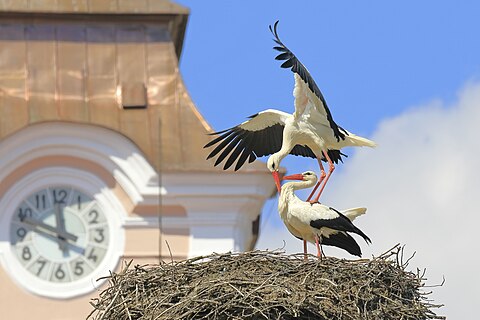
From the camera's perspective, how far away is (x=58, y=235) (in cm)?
3303

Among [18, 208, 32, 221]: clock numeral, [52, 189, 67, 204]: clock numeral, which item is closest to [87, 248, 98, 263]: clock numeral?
[52, 189, 67, 204]: clock numeral

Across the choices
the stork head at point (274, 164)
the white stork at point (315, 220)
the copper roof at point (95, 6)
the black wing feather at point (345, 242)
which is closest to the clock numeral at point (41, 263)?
the copper roof at point (95, 6)

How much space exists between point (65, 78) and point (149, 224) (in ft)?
6.03

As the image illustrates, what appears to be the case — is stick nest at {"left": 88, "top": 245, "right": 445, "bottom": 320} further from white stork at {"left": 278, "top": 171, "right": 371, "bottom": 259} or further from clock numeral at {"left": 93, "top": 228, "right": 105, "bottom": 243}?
clock numeral at {"left": 93, "top": 228, "right": 105, "bottom": 243}

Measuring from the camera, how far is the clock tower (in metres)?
31.8

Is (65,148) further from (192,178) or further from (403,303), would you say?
(403,303)

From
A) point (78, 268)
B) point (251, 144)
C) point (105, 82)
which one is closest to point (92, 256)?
point (78, 268)

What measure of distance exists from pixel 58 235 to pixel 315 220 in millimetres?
13008

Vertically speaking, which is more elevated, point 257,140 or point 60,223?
point 60,223

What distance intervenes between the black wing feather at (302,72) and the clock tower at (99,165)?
35.4 ft

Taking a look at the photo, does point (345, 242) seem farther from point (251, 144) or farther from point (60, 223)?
point (60, 223)

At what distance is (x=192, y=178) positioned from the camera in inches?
1275

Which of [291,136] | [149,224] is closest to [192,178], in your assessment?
[149,224]

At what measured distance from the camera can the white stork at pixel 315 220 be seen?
20.3 m
